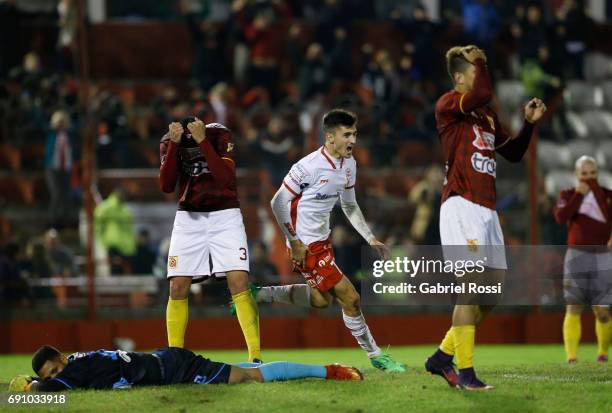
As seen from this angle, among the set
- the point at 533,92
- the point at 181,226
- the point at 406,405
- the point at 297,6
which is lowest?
the point at 406,405

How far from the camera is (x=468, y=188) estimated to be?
8742 millimetres

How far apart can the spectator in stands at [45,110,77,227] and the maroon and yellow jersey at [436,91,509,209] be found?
8.41 m

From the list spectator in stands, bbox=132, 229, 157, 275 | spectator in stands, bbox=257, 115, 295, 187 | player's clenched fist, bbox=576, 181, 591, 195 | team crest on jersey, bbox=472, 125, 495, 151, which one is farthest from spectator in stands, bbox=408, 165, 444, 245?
team crest on jersey, bbox=472, 125, 495, 151

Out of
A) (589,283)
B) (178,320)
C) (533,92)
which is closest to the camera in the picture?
(178,320)

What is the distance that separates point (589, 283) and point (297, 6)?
38.1 ft

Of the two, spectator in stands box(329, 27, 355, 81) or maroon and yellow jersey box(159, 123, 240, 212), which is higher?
spectator in stands box(329, 27, 355, 81)

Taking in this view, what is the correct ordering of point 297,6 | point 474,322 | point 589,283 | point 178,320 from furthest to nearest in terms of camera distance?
1. point 297,6
2. point 589,283
3. point 178,320
4. point 474,322

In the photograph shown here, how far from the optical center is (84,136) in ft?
54.4

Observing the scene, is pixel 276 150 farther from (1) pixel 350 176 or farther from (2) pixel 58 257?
(1) pixel 350 176

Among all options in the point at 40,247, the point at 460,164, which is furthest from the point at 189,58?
the point at 460,164

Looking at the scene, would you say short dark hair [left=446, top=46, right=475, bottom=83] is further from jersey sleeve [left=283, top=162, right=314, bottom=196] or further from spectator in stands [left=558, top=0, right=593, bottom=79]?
spectator in stands [left=558, top=0, right=593, bottom=79]

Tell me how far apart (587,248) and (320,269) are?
342 cm

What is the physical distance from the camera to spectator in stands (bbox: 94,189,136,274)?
50.8ft

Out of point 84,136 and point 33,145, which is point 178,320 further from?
point 33,145
